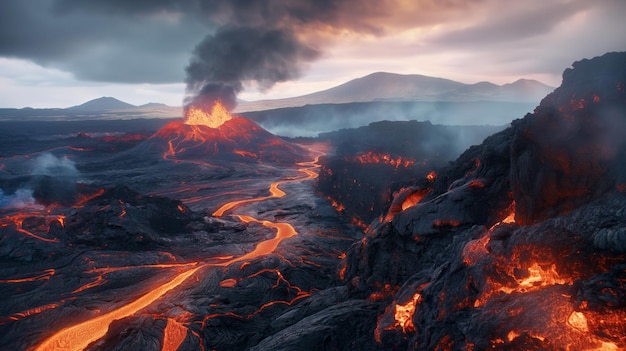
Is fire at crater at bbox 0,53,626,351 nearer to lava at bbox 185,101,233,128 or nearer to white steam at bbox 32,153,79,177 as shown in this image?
white steam at bbox 32,153,79,177

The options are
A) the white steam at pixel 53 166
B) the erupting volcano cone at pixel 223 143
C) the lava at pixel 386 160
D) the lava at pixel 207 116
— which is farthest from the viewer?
the lava at pixel 207 116

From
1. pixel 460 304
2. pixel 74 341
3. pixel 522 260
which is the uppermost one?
pixel 522 260

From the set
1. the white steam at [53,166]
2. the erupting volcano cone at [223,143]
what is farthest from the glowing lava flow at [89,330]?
the erupting volcano cone at [223,143]

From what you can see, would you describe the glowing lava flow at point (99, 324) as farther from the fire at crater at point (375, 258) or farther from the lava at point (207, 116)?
the lava at point (207, 116)

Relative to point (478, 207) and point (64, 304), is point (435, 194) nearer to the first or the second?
point (478, 207)

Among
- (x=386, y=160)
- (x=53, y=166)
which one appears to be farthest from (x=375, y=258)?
(x=53, y=166)

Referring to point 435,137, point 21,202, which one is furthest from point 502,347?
point 435,137

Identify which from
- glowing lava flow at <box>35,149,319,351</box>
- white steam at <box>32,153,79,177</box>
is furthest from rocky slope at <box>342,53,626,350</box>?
white steam at <box>32,153,79,177</box>

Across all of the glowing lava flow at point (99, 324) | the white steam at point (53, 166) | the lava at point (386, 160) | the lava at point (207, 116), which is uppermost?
the lava at point (207, 116)
